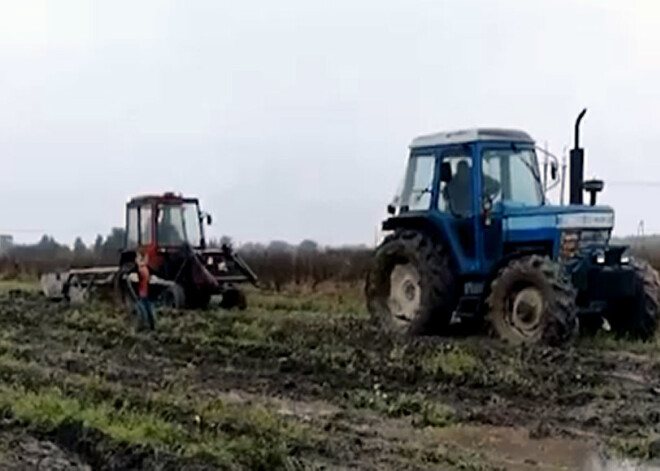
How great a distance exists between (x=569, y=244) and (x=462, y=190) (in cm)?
135

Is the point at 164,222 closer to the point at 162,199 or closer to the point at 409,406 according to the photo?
the point at 162,199

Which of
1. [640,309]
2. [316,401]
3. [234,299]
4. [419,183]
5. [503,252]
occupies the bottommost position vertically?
[316,401]

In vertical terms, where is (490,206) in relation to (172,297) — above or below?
above

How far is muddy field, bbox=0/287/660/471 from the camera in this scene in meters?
7.24

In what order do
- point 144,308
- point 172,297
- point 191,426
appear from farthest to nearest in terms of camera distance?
point 172,297 < point 144,308 < point 191,426

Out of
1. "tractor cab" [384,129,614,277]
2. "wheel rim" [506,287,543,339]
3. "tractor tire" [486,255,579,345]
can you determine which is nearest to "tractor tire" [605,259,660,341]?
"tractor cab" [384,129,614,277]

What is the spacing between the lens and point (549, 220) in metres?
12.8

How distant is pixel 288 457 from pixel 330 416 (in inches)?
72.7

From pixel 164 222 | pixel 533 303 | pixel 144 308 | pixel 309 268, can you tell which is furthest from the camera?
pixel 309 268

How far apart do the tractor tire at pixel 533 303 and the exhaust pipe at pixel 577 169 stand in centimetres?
115

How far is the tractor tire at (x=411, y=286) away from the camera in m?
13.4

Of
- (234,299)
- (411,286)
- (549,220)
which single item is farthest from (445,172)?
(234,299)

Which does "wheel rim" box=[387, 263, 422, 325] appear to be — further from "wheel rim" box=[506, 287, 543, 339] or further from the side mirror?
"wheel rim" box=[506, 287, 543, 339]

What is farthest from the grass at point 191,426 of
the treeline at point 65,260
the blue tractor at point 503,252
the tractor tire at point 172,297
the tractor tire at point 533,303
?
the treeline at point 65,260
